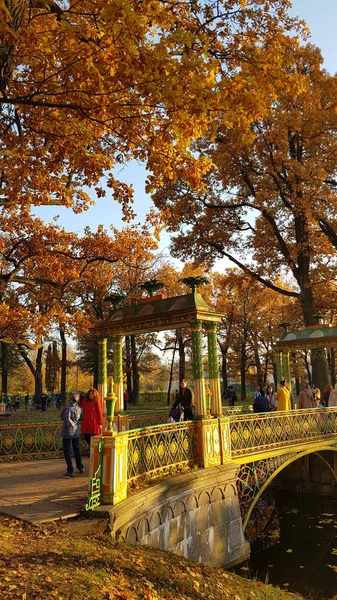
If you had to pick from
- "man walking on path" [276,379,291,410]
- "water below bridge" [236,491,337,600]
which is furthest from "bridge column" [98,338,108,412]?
"man walking on path" [276,379,291,410]

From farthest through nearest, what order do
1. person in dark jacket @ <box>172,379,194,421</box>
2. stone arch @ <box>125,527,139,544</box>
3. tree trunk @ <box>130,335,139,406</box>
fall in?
tree trunk @ <box>130,335,139,406</box>
person in dark jacket @ <box>172,379,194,421</box>
stone arch @ <box>125,527,139,544</box>

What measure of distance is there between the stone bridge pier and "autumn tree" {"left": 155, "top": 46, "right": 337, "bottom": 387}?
10.1 m

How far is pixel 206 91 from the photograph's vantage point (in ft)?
17.7

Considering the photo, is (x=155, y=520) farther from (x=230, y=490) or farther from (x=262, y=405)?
(x=262, y=405)

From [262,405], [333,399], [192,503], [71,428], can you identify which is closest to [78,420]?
[71,428]

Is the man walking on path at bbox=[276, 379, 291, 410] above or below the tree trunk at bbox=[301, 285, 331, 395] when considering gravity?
below

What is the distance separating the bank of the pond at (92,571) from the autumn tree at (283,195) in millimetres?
13505

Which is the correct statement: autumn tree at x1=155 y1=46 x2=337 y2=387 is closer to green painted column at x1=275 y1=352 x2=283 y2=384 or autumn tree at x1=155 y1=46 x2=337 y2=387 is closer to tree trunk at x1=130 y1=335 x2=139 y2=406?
green painted column at x1=275 y1=352 x2=283 y2=384

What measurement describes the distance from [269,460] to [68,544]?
24.2ft

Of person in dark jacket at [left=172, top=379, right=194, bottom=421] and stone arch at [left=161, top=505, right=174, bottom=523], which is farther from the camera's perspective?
person in dark jacket at [left=172, top=379, right=194, bottom=421]

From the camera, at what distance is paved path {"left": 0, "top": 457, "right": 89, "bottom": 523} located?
20.4ft

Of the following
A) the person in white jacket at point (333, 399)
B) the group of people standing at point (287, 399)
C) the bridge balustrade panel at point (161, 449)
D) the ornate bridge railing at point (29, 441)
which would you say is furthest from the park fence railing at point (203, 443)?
the ornate bridge railing at point (29, 441)

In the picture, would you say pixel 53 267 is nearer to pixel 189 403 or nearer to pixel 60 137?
pixel 189 403

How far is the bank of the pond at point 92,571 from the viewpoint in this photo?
13.8ft
